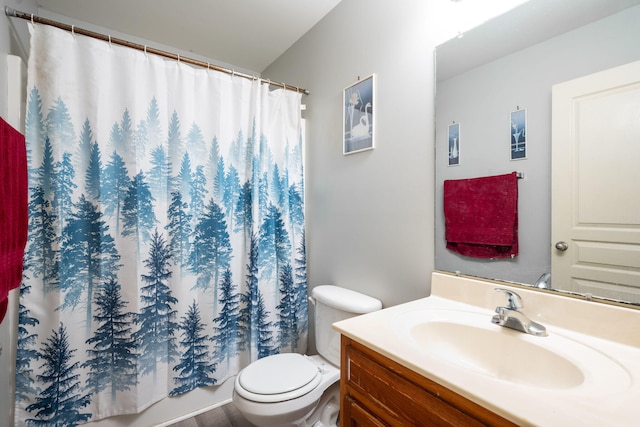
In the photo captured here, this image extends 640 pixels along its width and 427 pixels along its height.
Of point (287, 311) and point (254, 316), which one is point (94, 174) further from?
point (287, 311)

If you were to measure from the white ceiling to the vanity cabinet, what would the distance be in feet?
6.39

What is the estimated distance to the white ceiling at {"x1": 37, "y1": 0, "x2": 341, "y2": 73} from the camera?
5.70 feet

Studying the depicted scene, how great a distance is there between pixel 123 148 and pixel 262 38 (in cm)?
130

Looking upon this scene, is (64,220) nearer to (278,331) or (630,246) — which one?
(278,331)

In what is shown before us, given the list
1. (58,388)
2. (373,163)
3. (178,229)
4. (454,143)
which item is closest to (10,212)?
(178,229)

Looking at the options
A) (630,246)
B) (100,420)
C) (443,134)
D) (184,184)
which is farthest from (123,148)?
(630,246)

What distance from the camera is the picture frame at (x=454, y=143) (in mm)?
1158

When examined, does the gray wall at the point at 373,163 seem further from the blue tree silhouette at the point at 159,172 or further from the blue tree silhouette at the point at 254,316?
the blue tree silhouette at the point at 159,172

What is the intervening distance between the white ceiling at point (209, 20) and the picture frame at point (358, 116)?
24.1 inches

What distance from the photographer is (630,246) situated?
0.78 m

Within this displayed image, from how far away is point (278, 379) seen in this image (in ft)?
4.22

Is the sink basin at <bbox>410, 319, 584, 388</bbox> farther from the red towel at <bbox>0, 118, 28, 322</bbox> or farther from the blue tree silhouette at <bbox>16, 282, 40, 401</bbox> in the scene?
the blue tree silhouette at <bbox>16, 282, 40, 401</bbox>

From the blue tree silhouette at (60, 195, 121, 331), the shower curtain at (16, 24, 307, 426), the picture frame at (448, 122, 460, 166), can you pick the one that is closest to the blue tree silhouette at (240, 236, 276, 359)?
the shower curtain at (16, 24, 307, 426)

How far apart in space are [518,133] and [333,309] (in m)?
1.15
